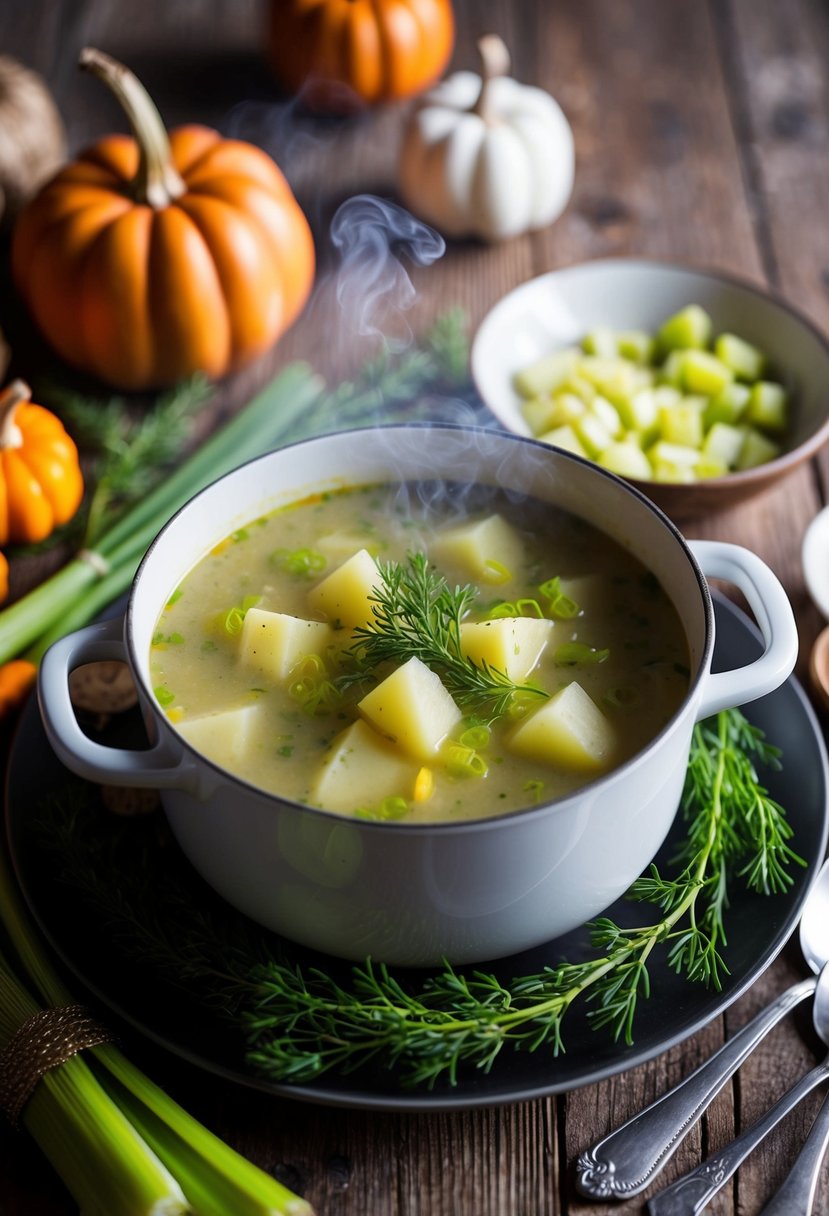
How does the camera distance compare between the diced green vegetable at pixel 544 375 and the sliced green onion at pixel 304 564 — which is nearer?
the sliced green onion at pixel 304 564

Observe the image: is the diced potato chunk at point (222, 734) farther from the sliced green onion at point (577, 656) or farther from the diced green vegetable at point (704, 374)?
the diced green vegetable at point (704, 374)

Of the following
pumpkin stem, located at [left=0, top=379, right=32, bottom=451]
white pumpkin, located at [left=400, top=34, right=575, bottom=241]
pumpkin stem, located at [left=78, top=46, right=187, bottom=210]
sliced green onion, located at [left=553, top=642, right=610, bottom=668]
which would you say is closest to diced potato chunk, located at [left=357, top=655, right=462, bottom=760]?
sliced green onion, located at [left=553, top=642, right=610, bottom=668]

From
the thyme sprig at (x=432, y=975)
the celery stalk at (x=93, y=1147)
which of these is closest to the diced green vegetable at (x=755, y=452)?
the thyme sprig at (x=432, y=975)

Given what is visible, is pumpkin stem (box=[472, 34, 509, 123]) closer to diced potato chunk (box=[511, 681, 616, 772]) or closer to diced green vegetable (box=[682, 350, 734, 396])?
diced green vegetable (box=[682, 350, 734, 396])

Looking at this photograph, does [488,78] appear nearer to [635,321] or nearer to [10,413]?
[635,321]

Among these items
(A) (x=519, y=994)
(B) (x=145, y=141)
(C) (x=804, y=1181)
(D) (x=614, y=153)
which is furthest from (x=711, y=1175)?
(D) (x=614, y=153)
